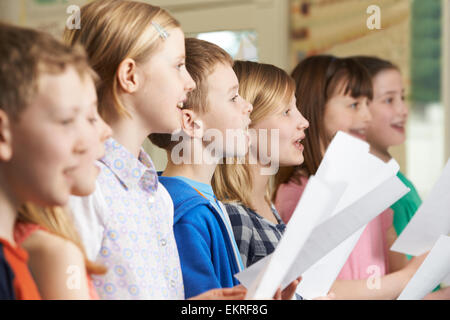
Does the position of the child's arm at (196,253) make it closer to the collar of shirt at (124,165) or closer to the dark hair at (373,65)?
the collar of shirt at (124,165)

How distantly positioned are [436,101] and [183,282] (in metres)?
1.36

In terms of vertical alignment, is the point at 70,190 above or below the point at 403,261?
above

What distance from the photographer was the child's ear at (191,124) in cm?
55

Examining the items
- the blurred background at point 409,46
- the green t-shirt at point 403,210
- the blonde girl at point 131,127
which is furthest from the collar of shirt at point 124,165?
the blurred background at point 409,46

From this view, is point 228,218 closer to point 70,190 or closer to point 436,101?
point 70,190

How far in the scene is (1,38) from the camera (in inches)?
11.6

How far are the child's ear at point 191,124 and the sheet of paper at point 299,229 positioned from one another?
229 millimetres

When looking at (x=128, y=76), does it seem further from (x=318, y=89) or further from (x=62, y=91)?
(x=318, y=89)

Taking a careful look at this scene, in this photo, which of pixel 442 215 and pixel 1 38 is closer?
pixel 1 38

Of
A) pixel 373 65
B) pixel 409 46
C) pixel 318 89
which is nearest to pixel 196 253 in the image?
pixel 318 89

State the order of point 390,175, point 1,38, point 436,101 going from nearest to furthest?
point 1,38 < point 390,175 < point 436,101

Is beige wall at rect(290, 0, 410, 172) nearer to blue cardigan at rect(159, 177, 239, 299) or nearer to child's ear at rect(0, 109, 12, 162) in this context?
blue cardigan at rect(159, 177, 239, 299)

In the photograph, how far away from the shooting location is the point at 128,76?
418mm
